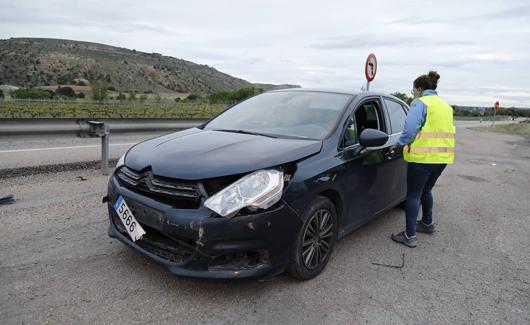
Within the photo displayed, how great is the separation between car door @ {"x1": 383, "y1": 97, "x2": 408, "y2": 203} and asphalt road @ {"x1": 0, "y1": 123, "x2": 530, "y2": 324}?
44 centimetres

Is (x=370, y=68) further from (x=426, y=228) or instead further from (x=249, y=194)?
(x=249, y=194)

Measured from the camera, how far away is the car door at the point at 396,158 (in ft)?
14.4

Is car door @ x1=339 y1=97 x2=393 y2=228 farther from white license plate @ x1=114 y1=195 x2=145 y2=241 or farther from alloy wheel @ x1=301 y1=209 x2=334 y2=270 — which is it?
white license plate @ x1=114 y1=195 x2=145 y2=241

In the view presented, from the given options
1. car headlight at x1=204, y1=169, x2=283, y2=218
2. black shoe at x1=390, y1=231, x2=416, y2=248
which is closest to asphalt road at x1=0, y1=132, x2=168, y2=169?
car headlight at x1=204, y1=169, x2=283, y2=218

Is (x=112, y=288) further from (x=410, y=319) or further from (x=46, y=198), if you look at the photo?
(x=46, y=198)

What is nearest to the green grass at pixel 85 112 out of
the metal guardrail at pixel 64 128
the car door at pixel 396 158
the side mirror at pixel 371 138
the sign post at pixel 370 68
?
the sign post at pixel 370 68

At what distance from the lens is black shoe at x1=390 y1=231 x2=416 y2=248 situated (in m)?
4.09

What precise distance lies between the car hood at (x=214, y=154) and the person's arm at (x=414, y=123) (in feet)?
3.92

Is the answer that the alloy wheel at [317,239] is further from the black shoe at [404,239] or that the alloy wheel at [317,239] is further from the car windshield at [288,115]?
the black shoe at [404,239]

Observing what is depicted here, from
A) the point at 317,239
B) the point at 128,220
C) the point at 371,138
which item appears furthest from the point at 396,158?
the point at 128,220

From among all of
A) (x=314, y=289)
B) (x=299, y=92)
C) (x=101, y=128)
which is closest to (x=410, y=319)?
(x=314, y=289)

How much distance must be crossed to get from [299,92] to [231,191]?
211 cm

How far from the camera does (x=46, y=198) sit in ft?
16.1

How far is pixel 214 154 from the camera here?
293 centimetres
